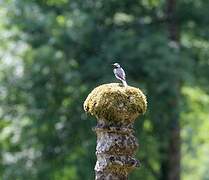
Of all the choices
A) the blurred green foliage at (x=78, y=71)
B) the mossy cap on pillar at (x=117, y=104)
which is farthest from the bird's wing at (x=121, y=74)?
the blurred green foliage at (x=78, y=71)

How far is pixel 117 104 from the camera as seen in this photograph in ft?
16.2

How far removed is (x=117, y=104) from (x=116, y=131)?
14 centimetres

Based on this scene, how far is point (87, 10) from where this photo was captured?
759 inches

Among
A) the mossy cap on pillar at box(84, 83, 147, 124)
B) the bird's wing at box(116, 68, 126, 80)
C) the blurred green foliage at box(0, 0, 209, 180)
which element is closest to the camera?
the mossy cap on pillar at box(84, 83, 147, 124)

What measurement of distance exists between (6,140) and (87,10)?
3.40 meters

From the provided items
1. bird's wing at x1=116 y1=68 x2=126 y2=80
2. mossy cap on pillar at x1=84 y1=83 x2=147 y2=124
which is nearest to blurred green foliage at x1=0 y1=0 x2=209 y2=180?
bird's wing at x1=116 y1=68 x2=126 y2=80

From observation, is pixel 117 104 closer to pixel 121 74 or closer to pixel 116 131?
pixel 116 131

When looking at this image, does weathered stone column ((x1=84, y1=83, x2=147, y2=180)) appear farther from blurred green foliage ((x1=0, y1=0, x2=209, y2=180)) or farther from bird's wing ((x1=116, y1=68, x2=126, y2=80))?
blurred green foliage ((x1=0, y1=0, x2=209, y2=180))

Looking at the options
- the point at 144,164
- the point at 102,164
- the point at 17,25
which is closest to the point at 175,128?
the point at 144,164

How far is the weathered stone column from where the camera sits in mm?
4922

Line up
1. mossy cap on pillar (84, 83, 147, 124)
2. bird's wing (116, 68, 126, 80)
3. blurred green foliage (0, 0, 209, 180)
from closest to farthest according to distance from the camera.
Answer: mossy cap on pillar (84, 83, 147, 124) < bird's wing (116, 68, 126, 80) < blurred green foliage (0, 0, 209, 180)

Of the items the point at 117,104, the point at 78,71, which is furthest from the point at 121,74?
the point at 78,71

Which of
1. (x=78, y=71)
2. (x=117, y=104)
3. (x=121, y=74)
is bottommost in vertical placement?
(x=117, y=104)

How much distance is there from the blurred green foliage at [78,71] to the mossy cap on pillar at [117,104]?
12.6 meters
